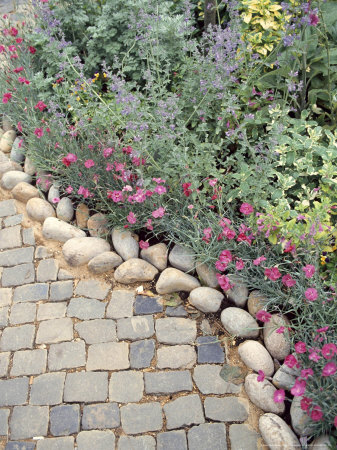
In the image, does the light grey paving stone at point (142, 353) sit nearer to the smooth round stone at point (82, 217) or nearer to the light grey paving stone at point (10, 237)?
the smooth round stone at point (82, 217)

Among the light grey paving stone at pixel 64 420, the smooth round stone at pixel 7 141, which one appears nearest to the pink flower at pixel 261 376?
the light grey paving stone at pixel 64 420

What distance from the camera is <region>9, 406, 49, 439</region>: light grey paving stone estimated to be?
2.24m

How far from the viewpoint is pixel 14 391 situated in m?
2.40

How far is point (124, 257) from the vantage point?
9.62 feet

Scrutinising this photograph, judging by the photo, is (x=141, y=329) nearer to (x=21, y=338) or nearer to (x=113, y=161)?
(x=21, y=338)

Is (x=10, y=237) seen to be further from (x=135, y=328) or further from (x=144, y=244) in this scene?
(x=135, y=328)

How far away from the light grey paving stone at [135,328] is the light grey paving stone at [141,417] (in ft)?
1.28

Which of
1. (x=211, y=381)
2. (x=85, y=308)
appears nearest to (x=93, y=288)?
(x=85, y=308)

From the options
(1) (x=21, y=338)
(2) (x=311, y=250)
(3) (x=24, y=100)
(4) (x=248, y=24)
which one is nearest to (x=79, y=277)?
(1) (x=21, y=338)

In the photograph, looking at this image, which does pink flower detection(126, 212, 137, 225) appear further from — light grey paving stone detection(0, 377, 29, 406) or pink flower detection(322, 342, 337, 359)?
pink flower detection(322, 342, 337, 359)

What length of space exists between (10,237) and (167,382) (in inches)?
61.1

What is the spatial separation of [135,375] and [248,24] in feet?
8.76

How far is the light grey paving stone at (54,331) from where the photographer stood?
260 cm

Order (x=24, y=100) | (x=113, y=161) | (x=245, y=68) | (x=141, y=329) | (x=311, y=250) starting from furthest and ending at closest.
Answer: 1. (x=24, y=100)
2. (x=245, y=68)
3. (x=113, y=161)
4. (x=141, y=329)
5. (x=311, y=250)
